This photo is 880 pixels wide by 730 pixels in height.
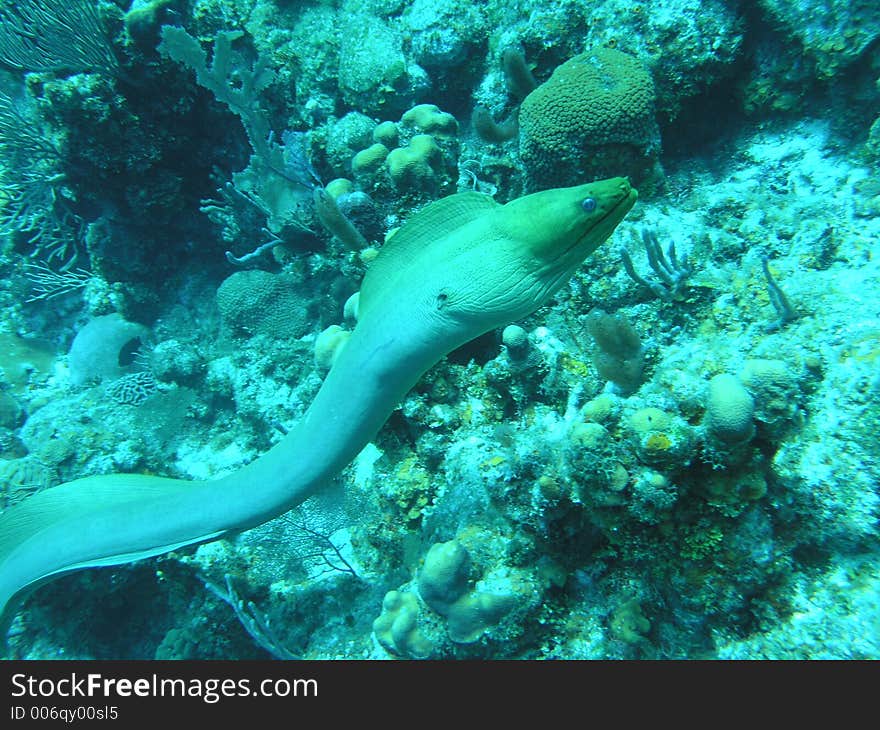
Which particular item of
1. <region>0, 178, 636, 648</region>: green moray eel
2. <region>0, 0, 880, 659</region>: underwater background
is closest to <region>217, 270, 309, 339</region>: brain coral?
<region>0, 0, 880, 659</region>: underwater background

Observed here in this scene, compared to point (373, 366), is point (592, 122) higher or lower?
higher

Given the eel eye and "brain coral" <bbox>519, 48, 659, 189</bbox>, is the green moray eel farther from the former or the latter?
"brain coral" <bbox>519, 48, 659, 189</bbox>

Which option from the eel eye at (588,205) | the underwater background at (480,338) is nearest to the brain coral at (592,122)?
the underwater background at (480,338)

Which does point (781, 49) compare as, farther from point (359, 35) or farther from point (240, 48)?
point (240, 48)

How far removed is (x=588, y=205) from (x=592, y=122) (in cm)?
170

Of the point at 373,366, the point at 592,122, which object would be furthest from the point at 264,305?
the point at 592,122

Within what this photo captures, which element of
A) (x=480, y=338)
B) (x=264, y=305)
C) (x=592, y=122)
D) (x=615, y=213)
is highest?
(x=592, y=122)

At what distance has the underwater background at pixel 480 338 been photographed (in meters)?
2.12

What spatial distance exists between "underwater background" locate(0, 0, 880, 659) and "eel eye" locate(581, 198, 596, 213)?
862mm

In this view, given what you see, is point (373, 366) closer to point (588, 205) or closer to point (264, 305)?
point (588, 205)

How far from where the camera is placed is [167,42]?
4551 mm

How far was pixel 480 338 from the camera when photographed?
11.4 feet

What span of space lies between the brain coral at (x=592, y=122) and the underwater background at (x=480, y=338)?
24mm

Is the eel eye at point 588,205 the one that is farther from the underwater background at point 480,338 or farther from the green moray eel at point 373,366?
the underwater background at point 480,338
